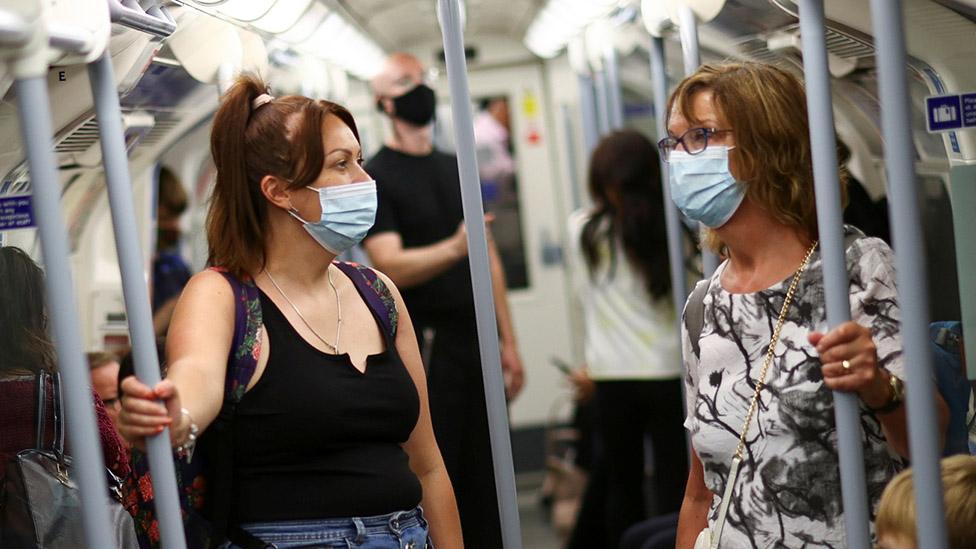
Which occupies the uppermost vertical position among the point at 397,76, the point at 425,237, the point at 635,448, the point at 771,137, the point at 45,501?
the point at 397,76

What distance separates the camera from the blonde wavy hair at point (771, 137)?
7.97 ft

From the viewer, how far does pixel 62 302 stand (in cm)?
198

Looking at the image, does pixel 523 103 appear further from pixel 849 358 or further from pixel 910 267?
pixel 910 267

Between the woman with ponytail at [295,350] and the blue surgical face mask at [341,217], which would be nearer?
the woman with ponytail at [295,350]

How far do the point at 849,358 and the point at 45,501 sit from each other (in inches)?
67.1

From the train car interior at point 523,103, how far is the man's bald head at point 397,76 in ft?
0.95

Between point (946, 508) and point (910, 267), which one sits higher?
point (910, 267)

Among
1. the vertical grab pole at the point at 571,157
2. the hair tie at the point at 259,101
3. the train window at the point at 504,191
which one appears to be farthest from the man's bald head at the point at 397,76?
the train window at the point at 504,191

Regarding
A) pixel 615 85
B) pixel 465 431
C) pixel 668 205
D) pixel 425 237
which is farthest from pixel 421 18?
pixel 465 431

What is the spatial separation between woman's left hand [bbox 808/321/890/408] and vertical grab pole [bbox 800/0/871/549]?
0.04 metres

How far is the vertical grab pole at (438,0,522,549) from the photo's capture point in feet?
8.34

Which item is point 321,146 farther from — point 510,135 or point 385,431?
point 510,135

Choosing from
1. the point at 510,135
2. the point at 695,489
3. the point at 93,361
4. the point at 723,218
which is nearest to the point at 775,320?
the point at 723,218

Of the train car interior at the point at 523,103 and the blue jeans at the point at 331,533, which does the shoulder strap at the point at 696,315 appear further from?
the blue jeans at the point at 331,533
